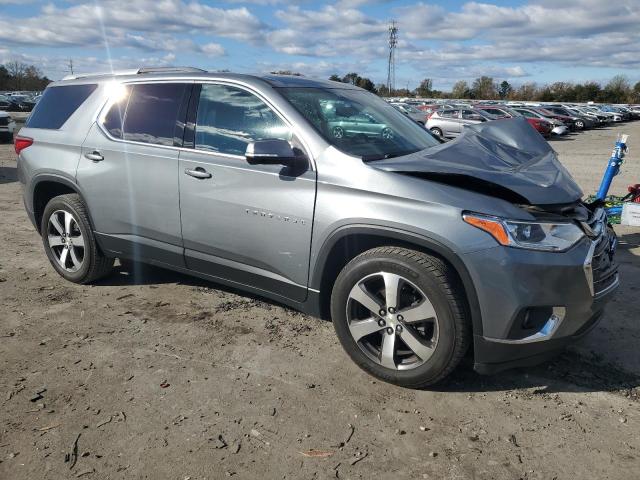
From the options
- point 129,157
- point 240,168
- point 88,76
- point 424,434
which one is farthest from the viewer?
point 88,76

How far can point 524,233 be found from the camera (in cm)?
274

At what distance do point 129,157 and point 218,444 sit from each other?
7.82 ft

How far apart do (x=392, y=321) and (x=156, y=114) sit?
239 cm

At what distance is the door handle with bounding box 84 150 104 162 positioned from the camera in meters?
4.25

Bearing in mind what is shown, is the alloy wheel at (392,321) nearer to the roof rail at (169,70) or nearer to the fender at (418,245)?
the fender at (418,245)

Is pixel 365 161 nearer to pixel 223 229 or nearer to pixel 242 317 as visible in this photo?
pixel 223 229

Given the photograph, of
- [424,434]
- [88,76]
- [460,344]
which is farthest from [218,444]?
[88,76]

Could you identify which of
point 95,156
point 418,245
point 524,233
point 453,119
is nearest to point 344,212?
point 418,245

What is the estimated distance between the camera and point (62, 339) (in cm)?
373

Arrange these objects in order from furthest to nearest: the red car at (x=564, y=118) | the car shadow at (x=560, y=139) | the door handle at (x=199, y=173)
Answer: the red car at (x=564, y=118)
the car shadow at (x=560, y=139)
the door handle at (x=199, y=173)

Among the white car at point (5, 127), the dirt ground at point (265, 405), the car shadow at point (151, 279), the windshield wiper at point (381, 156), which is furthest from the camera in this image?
the white car at point (5, 127)

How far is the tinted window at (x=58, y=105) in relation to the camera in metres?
4.59

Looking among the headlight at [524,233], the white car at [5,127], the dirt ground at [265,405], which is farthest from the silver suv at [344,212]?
the white car at [5,127]

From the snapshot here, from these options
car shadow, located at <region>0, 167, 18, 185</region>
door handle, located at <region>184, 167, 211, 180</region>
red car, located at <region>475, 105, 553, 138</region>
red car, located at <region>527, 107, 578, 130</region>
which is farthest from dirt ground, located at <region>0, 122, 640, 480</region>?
red car, located at <region>527, 107, 578, 130</region>
